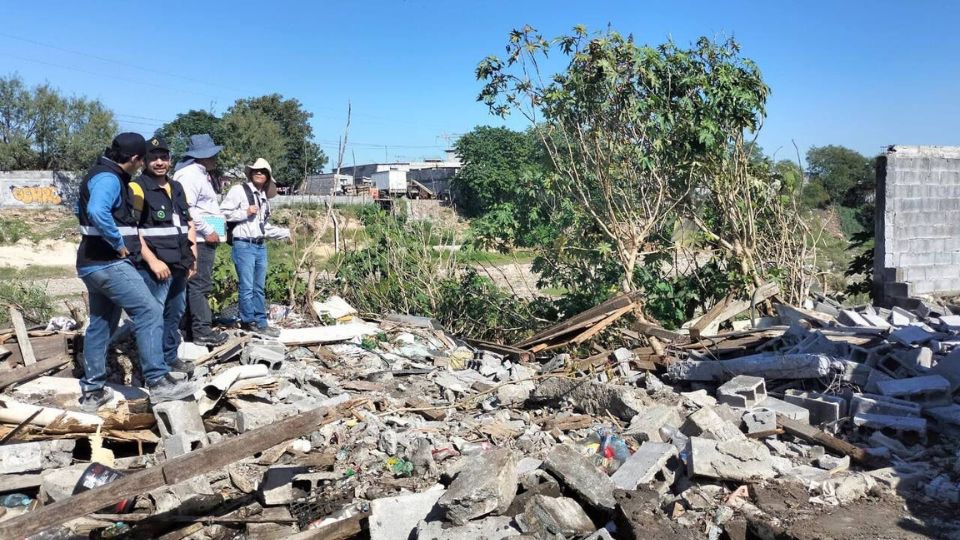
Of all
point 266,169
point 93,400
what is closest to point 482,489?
point 93,400

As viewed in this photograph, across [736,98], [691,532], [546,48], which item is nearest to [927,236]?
[736,98]

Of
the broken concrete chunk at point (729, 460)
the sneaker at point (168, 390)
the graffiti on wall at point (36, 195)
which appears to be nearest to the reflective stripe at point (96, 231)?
the sneaker at point (168, 390)

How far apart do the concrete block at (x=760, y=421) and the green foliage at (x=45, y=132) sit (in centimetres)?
3683

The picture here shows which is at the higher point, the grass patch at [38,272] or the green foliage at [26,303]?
the green foliage at [26,303]

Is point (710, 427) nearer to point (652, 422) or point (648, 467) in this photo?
point (652, 422)

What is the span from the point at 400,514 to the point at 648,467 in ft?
4.70

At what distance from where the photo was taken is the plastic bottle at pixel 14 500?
385cm

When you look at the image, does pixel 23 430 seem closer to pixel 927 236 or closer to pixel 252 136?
pixel 927 236

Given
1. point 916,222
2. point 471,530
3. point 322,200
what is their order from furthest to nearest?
point 322,200 → point 916,222 → point 471,530

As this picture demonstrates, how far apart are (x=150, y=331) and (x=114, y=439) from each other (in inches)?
27.7

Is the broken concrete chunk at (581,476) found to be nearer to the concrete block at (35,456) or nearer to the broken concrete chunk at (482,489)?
the broken concrete chunk at (482,489)

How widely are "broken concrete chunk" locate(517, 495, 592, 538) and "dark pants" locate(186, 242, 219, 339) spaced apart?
12.1ft

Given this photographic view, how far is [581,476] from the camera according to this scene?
12.6 ft

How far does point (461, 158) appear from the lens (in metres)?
39.2
